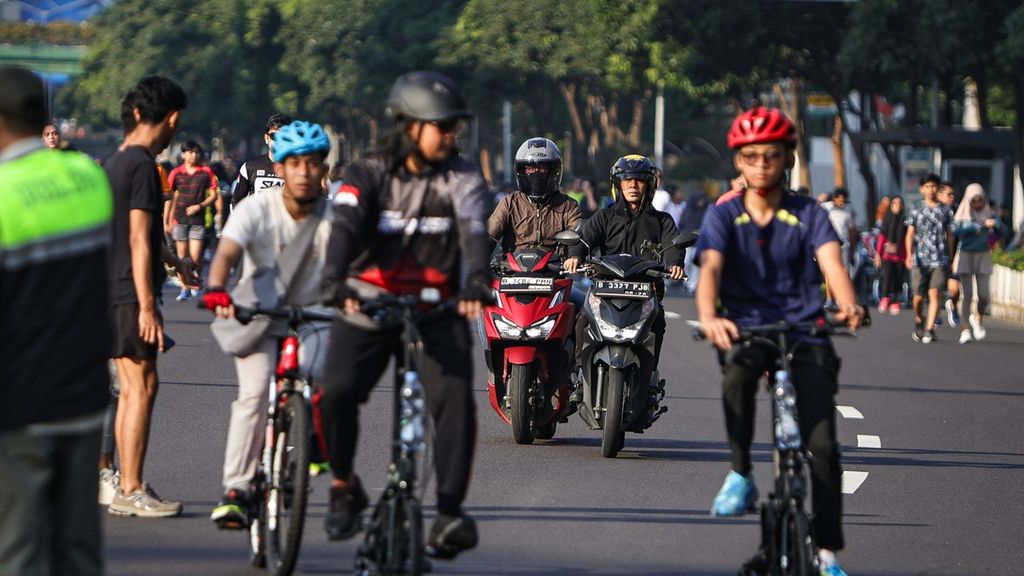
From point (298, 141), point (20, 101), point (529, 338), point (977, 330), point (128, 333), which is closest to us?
point (20, 101)

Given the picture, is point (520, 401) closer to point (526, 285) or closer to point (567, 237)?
point (526, 285)

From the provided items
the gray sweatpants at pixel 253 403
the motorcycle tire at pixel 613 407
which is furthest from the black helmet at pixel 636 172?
the gray sweatpants at pixel 253 403

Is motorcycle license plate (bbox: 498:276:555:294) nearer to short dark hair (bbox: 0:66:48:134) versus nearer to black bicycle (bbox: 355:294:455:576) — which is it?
black bicycle (bbox: 355:294:455:576)

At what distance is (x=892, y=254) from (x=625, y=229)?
16.4m

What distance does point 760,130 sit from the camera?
661 cm

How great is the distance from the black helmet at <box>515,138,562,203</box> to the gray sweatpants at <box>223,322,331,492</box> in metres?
Answer: 4.51

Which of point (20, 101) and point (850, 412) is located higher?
point (20, 101)

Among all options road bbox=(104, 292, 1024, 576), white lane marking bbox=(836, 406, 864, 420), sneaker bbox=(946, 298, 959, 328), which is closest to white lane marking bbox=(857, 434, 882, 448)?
road bbox=(104, 292, 1024, 576)

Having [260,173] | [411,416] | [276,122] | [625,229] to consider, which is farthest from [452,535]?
[276,122]

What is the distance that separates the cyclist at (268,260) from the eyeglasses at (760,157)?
5.32ft

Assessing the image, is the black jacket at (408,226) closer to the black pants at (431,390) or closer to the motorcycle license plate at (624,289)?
the black pants at (431,390)

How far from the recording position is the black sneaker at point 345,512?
6.60 m

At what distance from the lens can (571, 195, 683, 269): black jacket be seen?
11492mm

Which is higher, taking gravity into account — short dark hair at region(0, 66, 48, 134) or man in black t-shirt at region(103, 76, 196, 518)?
short dark hair at region(0, 66, 48, 134)
